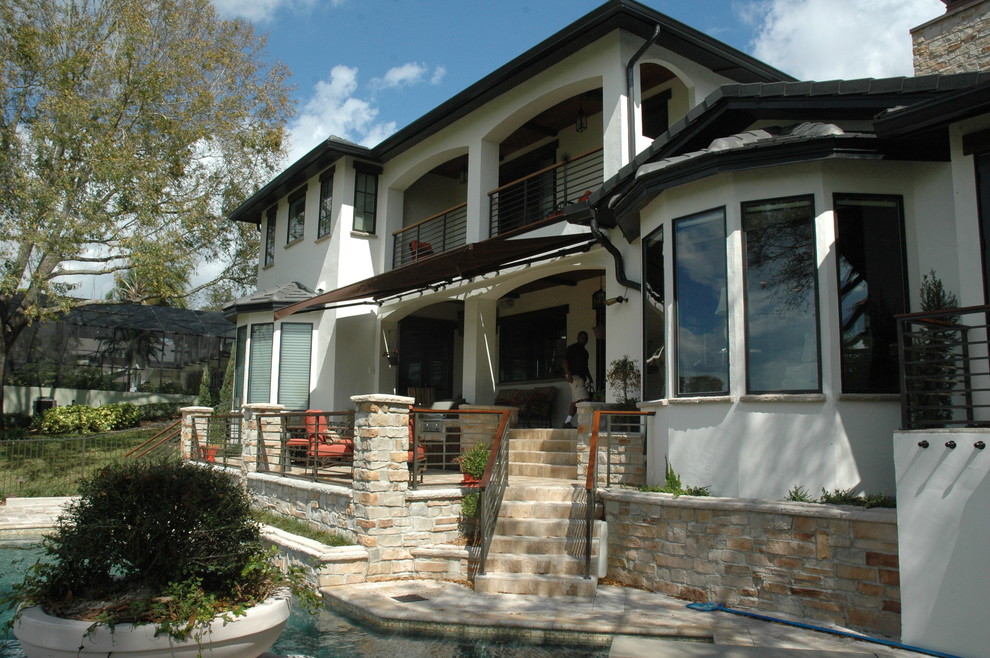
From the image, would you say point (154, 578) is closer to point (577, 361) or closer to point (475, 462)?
point (475, 462)

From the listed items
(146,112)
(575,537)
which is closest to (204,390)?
(146,112)

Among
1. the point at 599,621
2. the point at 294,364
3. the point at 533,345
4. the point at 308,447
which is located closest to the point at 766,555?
the point at 599,621

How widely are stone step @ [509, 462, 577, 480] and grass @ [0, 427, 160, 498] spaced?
1156 cm

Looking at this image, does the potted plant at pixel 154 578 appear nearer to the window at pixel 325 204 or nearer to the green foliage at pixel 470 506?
the green foliage at pixel 470 506

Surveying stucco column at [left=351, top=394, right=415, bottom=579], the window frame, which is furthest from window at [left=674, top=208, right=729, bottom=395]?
stucco column at [left=351, top=394, right=415, bottom=579]

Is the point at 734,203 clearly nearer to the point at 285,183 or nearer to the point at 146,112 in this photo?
the point at 285,183

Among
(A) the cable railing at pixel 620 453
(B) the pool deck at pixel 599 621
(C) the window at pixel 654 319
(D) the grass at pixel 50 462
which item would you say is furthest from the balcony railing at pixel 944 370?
(D) the grass at pixel 50 462

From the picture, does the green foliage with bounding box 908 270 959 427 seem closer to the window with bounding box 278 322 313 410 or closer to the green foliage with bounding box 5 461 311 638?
the green foliage with bounding box 5 461 311 638

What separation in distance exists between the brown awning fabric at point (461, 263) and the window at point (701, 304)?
2.82 m

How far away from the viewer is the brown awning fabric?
37.7ft

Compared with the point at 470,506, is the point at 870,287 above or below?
above

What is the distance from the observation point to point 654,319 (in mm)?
9758

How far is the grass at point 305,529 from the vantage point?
32.9 ft

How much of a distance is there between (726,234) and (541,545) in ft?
13.9
